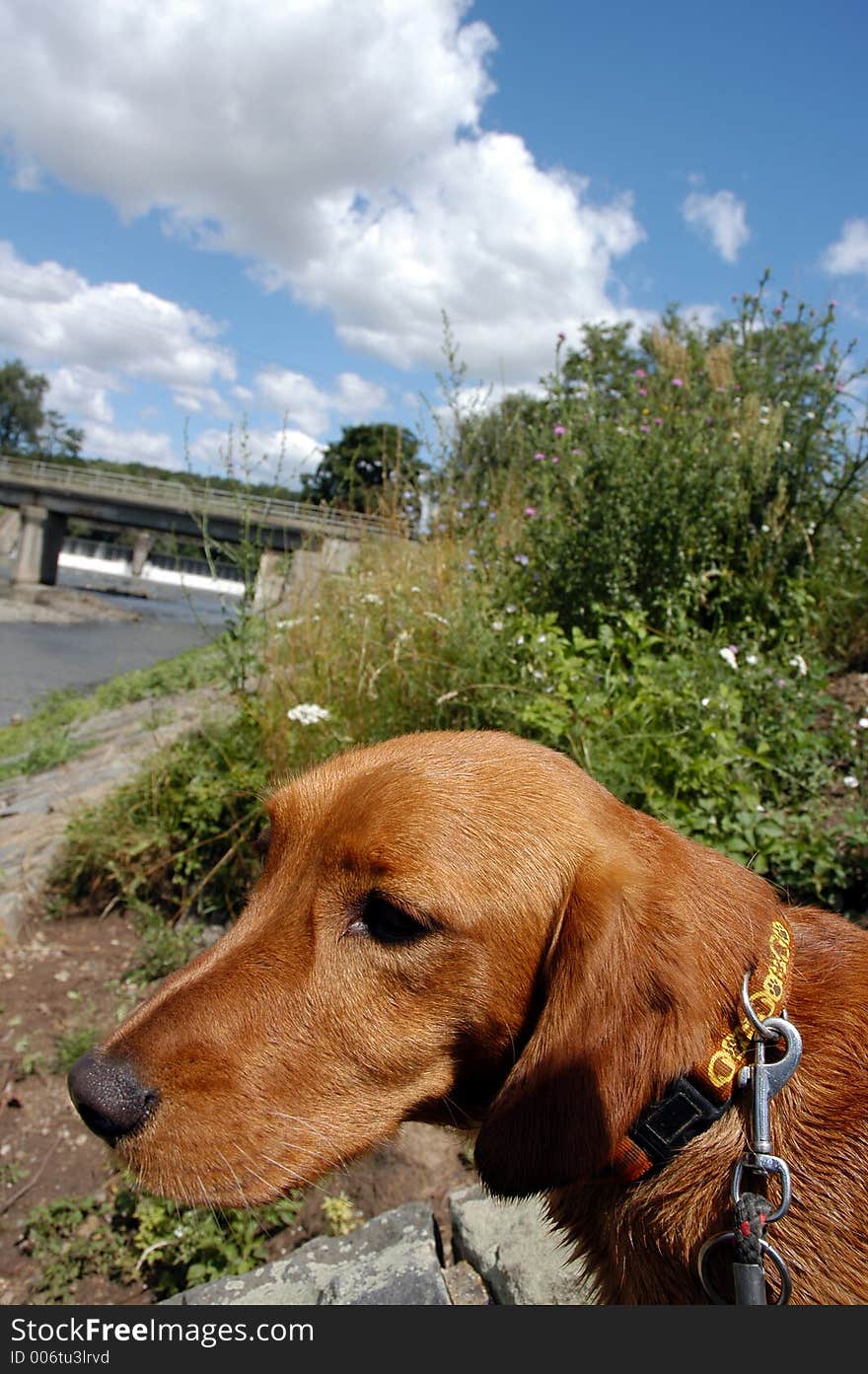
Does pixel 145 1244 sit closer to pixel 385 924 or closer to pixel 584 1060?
pixel 385 924

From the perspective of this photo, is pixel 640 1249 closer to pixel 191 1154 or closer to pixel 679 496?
pixel 191 1154

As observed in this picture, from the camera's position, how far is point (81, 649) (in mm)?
26641

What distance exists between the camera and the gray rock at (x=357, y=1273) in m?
2.46

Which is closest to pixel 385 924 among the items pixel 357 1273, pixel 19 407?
pixel 357 1273

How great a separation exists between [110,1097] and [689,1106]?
121 cm

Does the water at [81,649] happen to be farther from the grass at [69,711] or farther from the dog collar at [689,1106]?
the dog collar at [689,1106]

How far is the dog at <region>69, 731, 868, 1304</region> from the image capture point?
5.37 ft

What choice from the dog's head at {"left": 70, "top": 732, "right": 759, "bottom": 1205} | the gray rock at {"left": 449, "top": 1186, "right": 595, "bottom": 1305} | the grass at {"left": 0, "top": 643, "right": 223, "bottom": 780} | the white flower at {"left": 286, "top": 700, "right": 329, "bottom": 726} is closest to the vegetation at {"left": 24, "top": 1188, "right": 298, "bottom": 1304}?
the gray rock at {"left": 449, "top": 1186, "right": 595, "bottom": 1305}

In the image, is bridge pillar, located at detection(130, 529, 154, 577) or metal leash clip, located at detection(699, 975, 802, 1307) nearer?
metal leash clip, located at detection(699, 975, 802, 1307)

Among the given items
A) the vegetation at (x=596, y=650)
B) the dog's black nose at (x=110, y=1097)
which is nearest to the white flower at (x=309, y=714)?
the vegetation at (x=596, y=650)

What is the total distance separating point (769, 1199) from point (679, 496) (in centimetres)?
519

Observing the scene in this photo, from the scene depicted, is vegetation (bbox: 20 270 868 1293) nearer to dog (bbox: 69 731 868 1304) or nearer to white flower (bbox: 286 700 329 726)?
white flower (bbox: 286 700 329 726)

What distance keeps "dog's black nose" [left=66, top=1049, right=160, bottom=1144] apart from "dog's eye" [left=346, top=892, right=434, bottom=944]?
0.56m

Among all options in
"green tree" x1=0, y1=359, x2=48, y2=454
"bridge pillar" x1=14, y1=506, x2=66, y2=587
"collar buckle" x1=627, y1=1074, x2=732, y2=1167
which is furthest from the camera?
"green tree" x1=0, y1=359, x2=48, y2=454
